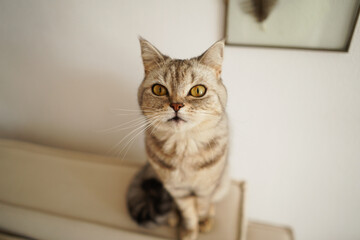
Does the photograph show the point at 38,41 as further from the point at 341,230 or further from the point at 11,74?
the point at 341,230

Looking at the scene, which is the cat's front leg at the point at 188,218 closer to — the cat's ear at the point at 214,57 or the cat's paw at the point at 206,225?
the cat's paw at the point at 206,225

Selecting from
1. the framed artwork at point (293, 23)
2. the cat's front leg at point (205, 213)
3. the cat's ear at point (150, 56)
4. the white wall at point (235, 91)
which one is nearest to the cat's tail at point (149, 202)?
the cat's front leg at point (205, 213)

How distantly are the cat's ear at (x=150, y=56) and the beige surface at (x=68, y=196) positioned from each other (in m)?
0.67

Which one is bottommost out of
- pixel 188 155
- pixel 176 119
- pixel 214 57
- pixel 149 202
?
pixel 149 202

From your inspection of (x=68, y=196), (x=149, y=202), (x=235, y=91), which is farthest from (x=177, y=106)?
(x=68, y=196)

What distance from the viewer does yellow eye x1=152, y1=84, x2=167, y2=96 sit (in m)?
0.59

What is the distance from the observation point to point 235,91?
86 centimetres

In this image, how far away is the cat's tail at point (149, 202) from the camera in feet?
2.72

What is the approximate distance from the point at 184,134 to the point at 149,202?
409 mm

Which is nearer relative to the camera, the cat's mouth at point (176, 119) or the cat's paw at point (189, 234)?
the cat's mouth at point (176, 119)

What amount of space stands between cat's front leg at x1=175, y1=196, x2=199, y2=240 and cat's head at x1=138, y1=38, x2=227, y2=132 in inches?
14.1

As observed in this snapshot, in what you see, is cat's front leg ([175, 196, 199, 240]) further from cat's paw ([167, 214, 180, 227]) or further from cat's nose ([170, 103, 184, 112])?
cat's nose ([170, 103, 184, 112])

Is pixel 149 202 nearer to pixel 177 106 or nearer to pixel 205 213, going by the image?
pixel 205 213

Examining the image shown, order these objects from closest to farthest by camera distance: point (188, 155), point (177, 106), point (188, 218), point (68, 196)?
1. point (177, 106)
2. point (188, 155)
3. point (188, 218)
4. point (68, 196)
